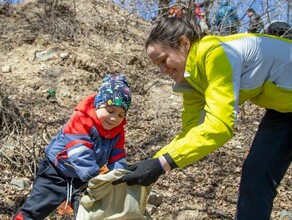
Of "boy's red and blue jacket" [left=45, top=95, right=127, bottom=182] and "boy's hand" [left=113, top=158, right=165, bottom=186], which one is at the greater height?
"boy's hand" [left=113, top=158, right=165, bottom=186]

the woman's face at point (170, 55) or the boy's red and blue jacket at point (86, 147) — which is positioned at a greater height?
the woman's face at point (170, 55)

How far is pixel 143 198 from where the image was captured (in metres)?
2.81

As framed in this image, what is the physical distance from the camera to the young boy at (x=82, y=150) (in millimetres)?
3086

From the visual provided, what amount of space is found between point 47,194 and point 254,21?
13.2 feet

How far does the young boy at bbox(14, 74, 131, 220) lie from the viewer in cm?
309

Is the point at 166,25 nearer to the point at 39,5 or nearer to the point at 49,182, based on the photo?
the point at 49,182

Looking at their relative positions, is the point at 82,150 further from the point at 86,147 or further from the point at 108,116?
the point at 108,116

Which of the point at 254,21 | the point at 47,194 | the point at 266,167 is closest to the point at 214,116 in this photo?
the point at 266,167

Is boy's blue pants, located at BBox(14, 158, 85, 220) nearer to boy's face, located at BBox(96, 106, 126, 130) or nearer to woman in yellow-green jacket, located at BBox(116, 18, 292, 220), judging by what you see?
boy's face, located at BBox(96, 106, 126, 130)

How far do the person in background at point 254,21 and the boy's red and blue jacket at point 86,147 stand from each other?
137 inches

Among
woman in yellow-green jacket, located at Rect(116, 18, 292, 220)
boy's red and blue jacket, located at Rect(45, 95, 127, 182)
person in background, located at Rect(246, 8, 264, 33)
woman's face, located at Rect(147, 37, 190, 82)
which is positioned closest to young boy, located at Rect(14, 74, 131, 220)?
boy's red and blue jacket, located at Rect(45, 95, 127, 182)

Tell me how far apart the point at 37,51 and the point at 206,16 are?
2.88 m

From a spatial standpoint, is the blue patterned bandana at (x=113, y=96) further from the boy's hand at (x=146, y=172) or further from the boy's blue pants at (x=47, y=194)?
the boy's hand at (x=146, y=172)

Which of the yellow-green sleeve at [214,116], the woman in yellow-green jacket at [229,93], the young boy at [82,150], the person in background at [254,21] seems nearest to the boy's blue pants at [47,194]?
the young boy at [82,150]
